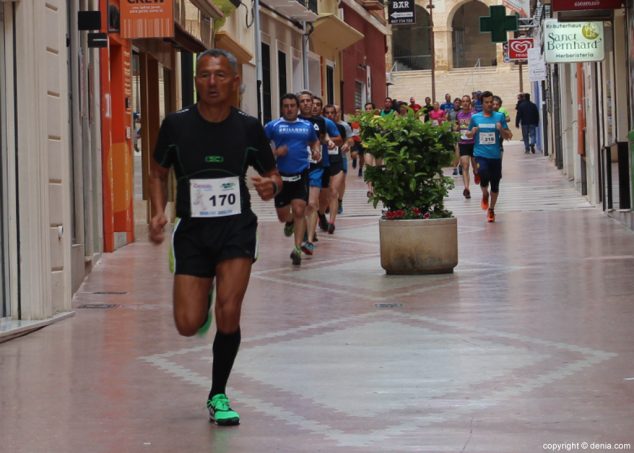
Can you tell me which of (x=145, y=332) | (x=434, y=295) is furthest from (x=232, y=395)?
(x=434, y=295)

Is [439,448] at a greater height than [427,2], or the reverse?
[427,2]

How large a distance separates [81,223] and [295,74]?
2990 centimetres

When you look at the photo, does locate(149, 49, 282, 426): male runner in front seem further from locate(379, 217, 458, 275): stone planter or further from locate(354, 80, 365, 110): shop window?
locate(354, 80, 365, 110): shop window

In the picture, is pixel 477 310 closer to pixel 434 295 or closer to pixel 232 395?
pixel 434 295

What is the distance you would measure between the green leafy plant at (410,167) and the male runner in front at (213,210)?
6.91 metres

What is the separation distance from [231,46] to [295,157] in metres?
16.2

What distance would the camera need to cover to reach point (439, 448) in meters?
6.38

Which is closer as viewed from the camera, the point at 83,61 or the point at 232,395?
the point at 232,395

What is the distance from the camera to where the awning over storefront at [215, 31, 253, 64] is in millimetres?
30812

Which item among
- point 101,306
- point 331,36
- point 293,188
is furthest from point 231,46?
point 101,306

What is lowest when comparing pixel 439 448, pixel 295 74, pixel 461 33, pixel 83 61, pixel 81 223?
pixel 439 448

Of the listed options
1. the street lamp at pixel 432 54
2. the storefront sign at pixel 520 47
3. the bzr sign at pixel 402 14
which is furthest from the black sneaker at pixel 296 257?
the street lamp at pixel 432 54

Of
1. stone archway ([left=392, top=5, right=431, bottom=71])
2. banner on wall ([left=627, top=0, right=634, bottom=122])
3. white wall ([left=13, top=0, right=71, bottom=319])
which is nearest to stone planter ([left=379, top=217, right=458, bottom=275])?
white wall ([left=13, top=0, right=71, bottom=319])

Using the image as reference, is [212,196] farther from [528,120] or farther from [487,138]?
[528,120]
